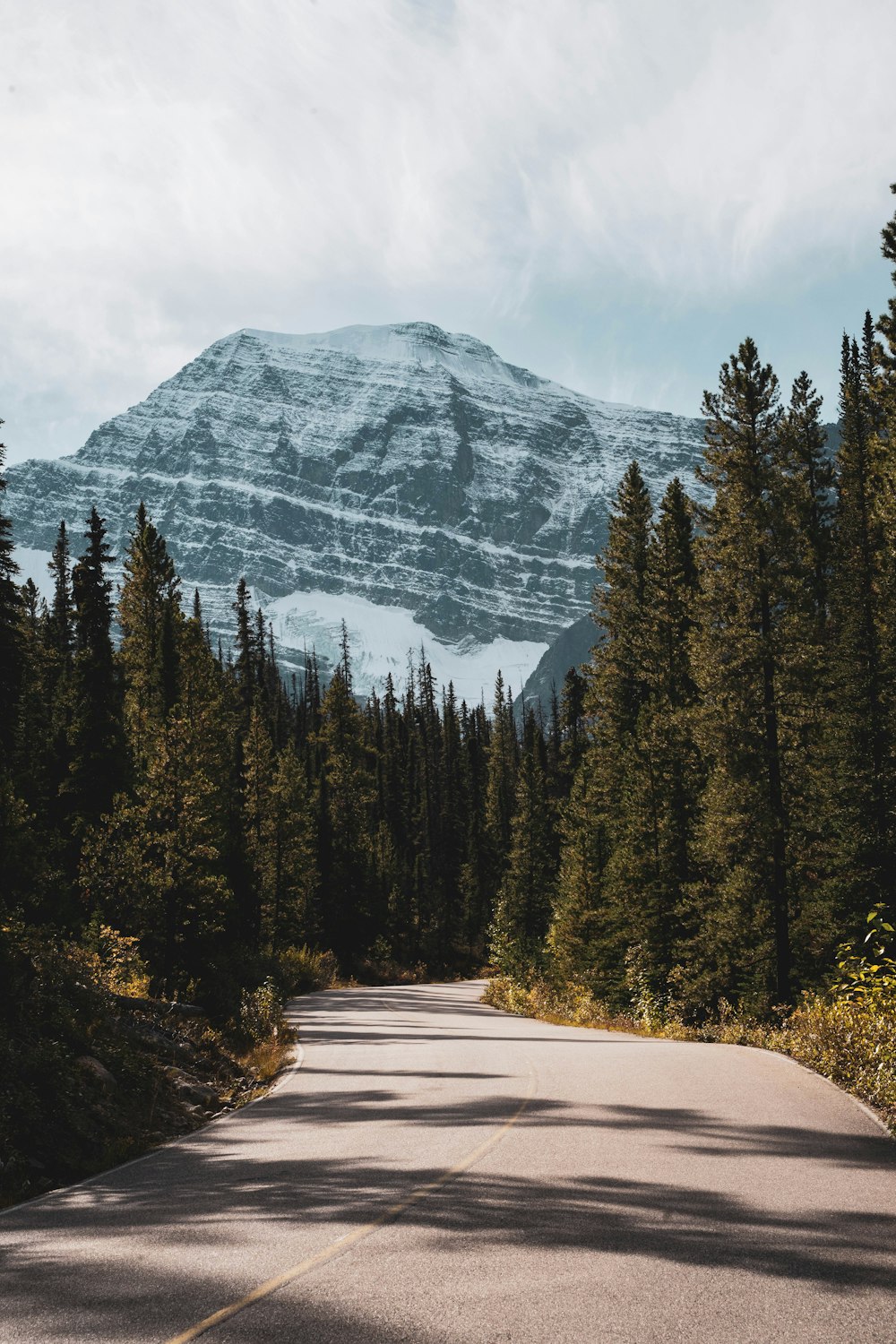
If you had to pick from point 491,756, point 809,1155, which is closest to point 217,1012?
→ point 809,1155

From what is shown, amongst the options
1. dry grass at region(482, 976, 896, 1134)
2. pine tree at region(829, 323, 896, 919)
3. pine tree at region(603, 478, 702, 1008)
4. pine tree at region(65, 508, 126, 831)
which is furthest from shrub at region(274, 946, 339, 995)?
pine tree at region(829, 323, 896, 919)

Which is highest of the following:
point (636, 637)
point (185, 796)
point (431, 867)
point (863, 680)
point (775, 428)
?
point (775, 428)

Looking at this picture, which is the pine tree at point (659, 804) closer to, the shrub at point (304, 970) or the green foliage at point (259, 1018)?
the green foliage at point (259, 1018)

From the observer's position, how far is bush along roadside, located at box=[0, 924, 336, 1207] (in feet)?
33.1

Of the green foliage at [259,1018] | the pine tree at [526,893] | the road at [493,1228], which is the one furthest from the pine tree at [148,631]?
the road at [493,1228]

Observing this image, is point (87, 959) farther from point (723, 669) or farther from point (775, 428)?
point (775, 428)

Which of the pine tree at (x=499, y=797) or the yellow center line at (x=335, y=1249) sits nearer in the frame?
the yellow center line at (x=335, y=1249)

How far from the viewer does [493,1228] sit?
648 centimetres

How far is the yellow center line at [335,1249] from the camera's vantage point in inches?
191

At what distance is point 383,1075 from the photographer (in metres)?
15.8

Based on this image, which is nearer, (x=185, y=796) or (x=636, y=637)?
(x=185, y=796)

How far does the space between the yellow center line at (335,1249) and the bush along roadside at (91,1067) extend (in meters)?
3.78

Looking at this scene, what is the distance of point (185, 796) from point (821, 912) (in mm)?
15905

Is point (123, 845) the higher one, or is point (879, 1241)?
point (123, 845)
